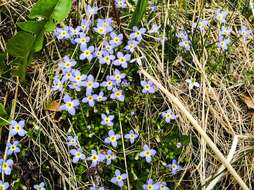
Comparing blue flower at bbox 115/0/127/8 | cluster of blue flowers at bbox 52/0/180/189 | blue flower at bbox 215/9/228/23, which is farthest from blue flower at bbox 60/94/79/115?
blue flower at bbox 215/9/228/23

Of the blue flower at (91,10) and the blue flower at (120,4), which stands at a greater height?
the blue flower at (120,4)

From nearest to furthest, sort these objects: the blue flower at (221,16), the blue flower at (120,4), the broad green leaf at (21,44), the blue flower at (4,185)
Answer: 1. the blue flower at (4,185)
2. the broad green leaf at (21,44)
3. the blue flower at (120,4)
4. the blue flower at (221,16)

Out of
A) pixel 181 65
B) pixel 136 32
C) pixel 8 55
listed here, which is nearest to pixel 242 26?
pixel 181 65

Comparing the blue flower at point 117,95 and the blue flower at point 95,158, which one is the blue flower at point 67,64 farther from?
the blue flower at point 95,158

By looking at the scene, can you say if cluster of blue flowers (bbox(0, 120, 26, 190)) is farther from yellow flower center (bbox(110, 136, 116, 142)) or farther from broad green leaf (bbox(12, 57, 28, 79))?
yellow flower center (bbox(110, 136, 116, 142))

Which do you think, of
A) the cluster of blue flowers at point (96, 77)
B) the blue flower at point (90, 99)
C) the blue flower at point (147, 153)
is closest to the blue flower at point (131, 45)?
the cluster of blue flowers at point (96, 77)

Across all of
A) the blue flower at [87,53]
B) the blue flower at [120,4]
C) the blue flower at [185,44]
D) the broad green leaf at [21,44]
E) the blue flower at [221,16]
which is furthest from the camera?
the blue flower at [221,16]

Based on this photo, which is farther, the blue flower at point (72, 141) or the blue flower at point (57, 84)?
the blue flower at point (57, 84)

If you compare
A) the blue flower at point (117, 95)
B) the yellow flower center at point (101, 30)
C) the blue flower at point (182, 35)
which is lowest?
the blue flower at point (117, 95)

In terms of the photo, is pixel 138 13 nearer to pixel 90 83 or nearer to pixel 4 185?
pixel 90 83
